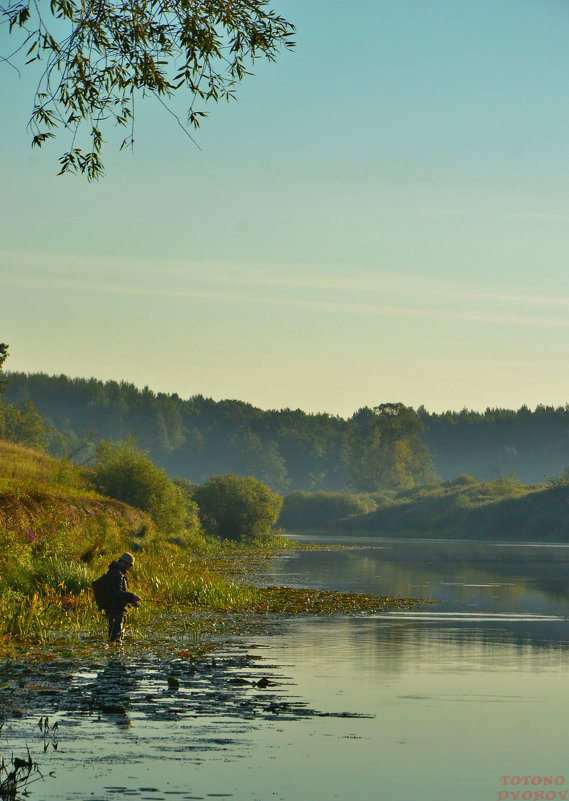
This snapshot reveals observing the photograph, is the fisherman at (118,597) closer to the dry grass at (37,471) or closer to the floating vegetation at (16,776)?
the floating vegetation at (16,776)

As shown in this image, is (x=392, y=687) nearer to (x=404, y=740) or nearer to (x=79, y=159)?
(x=404, y=740)

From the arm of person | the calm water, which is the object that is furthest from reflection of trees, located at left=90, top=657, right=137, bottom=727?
the arm of person

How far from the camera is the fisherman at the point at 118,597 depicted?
20.9m

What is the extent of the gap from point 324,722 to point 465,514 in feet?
373

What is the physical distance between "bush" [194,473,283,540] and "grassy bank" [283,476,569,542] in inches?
1462

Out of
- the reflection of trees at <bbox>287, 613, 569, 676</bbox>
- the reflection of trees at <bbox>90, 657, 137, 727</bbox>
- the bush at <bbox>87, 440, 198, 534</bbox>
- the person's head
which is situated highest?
the bush at <bbox>87, 440, 198, 534</bbox>

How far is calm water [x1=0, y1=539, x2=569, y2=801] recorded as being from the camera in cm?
1112

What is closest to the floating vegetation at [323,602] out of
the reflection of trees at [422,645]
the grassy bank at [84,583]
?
the grassy bank at [84,583]

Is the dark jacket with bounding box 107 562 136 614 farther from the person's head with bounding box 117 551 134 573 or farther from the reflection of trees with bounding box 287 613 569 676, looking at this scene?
the reflection of trees with bounding box 287 613 569 676

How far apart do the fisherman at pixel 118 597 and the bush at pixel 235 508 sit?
62.8 m

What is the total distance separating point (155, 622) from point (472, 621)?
29.6 ft

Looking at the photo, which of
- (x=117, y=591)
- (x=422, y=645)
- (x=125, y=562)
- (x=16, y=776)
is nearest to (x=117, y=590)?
(x=117, y=591)

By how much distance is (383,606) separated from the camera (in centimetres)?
3219

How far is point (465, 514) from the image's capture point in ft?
411
